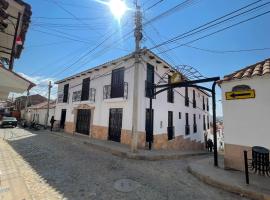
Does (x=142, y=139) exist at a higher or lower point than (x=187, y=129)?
lower

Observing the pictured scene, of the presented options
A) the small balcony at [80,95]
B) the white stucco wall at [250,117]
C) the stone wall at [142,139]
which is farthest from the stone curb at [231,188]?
the small balcony at [80,95]

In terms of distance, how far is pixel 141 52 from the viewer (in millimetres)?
9656

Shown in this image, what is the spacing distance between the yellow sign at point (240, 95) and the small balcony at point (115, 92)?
6732mm

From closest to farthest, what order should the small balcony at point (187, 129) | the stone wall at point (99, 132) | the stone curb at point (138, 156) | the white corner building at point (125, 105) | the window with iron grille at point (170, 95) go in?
1. the stone curb at point (138, 156)
2. the white corner building at point (125, 105)
3. the stone wall at point (99, 132)
4. the window with iron grille at point (170, 95)
5. the small balcony at point (187, 129)

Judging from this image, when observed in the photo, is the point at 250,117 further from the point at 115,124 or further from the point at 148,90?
the point at 115,124

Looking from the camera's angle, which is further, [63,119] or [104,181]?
[63,119]

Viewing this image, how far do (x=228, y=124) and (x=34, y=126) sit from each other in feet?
69.0

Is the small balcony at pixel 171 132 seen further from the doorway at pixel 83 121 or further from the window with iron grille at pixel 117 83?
the doorway at pixel 83 121

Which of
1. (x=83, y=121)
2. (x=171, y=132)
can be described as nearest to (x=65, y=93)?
(x=83, y=121)

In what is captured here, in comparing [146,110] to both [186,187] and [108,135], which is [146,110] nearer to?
[108,135]

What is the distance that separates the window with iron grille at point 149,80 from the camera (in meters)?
11.2

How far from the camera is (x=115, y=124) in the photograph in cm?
1254

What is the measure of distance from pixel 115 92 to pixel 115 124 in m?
2.46

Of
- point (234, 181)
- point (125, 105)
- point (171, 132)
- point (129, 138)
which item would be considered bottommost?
point (234, 181)
